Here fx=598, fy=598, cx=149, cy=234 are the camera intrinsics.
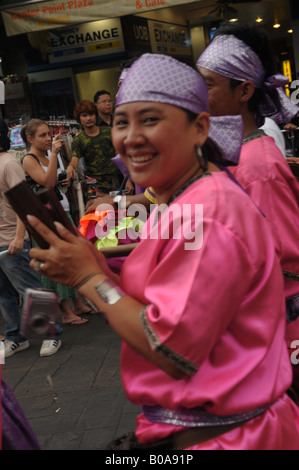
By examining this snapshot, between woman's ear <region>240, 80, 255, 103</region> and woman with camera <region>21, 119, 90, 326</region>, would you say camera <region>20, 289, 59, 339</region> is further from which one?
woman with camera <region>21, 119, 90, 326</region>

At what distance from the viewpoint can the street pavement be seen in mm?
3824

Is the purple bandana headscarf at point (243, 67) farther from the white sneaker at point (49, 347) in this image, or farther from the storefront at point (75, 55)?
the storefront at point (75, 55)

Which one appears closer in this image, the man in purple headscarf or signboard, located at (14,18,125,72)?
the man in purple headscarf

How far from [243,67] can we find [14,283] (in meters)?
3.67

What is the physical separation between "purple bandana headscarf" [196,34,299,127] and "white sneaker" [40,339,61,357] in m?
3.47

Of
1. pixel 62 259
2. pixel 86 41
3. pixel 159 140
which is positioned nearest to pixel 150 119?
pixel 159 140

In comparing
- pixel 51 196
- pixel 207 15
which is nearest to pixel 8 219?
pixel 51 196

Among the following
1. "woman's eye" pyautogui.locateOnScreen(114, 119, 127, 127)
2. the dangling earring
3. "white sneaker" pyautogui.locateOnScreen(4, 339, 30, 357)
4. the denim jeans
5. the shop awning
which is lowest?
"white sneaker" pyautogui.locateOnScreen(4, 339, 30, 357)

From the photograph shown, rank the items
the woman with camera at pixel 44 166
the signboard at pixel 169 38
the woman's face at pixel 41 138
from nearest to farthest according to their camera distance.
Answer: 1. the woman with camera at pixel 44 166
2. the woman's face at pixel 41 138
3. the signboard at pixel 169 38

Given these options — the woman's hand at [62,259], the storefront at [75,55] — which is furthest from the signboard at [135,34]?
the woman's hand at [62,259]

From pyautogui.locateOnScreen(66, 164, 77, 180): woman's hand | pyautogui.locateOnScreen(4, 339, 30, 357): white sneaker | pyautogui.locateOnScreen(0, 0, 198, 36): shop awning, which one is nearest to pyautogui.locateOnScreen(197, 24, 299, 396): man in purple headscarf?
pyautogui.locateOnScreen(4, 339, 30, 357): white sneaker

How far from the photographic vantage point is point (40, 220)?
155 centimetres

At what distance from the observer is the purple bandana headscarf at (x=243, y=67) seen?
2512 millimetres

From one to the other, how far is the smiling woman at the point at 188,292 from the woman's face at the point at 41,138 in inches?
176
